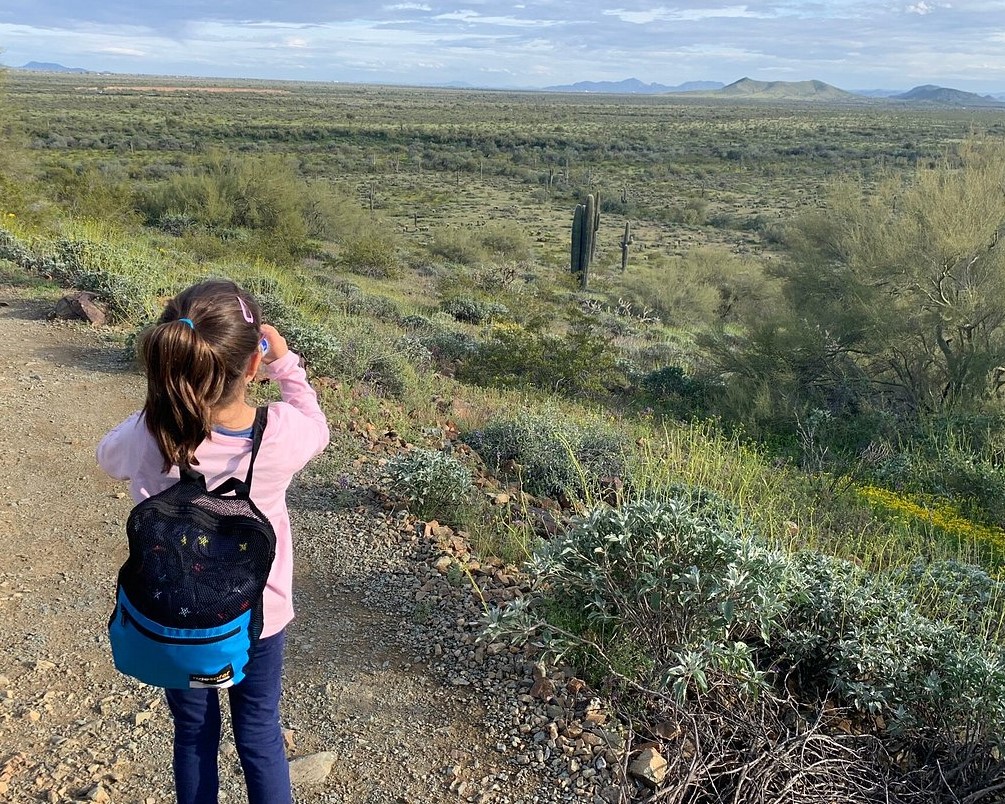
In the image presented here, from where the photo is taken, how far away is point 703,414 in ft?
36.1

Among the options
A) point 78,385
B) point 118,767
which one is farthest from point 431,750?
point 78,385

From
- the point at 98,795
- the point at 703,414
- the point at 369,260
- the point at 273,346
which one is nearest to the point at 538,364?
the point at 703,414

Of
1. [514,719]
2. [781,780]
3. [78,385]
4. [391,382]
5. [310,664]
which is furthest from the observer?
[391,382]

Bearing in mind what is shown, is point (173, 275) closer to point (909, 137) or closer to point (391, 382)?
point (391, 382)

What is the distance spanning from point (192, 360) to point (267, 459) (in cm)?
34

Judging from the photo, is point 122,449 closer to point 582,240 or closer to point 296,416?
point 296,416

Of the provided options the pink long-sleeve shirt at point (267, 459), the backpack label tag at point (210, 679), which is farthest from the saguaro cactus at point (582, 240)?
the backpack label tag at point (210, 679)

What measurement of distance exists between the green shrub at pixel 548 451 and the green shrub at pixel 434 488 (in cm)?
108

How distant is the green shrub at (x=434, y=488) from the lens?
4883 mm

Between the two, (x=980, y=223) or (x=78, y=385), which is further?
(x=980, y=223)

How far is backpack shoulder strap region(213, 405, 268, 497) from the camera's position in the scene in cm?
201

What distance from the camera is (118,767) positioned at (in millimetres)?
2855

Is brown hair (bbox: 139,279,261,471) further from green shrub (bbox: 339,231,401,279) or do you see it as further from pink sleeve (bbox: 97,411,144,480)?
green shrub (bbox: 339,231,401,279)

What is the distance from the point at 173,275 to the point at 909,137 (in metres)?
74.4
